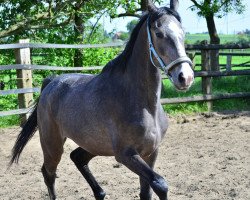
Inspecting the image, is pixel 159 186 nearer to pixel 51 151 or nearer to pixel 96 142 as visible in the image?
pixel 96 142

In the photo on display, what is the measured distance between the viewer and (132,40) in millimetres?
3674

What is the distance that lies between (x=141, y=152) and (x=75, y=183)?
6.32ft

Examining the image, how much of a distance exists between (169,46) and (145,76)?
17.9 inches

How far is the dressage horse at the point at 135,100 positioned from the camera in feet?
10.5

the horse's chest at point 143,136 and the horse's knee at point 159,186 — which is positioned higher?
the horse's chest at point 143,136

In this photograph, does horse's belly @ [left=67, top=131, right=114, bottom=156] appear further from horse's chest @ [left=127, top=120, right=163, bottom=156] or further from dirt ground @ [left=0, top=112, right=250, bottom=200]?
dirt ground @ [left=0, top=112, right=250, bottom=200]

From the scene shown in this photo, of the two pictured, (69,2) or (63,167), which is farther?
(69,2)

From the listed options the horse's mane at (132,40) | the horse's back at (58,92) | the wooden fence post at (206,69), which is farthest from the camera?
the wooden fence post at (206,69)

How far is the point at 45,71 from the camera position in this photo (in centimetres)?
938

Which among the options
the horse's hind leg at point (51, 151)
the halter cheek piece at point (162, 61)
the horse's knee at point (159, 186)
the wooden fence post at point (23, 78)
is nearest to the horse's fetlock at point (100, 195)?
the horse's hind leg at point (51, 151)

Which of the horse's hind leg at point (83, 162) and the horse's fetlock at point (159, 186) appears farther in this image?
the horse's hind leg at point (83, 162)

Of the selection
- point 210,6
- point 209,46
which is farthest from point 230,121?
point 210,6

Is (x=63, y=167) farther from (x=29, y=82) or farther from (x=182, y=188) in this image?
(x=29, y=82)

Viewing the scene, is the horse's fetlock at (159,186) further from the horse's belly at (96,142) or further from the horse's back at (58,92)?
the horse's back at (58,92)
